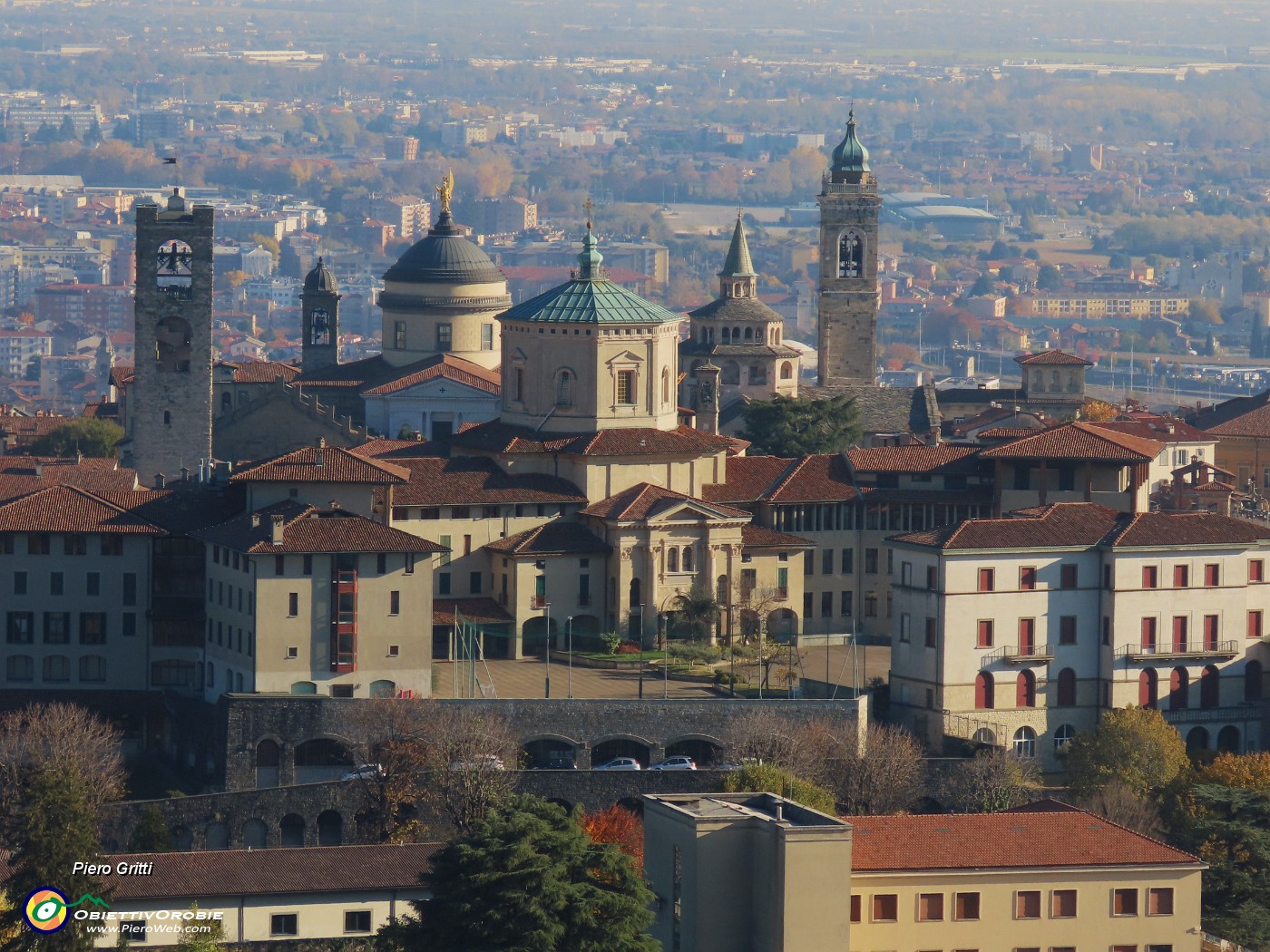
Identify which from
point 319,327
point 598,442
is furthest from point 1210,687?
point 319,327

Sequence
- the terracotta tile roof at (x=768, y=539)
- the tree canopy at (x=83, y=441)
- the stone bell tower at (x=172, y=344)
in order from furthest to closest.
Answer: the tree canopy at (x=83, y=441) < the stone bell tower at (x=172, y=344) < the terracotta tile roof at (x=768, y=539)

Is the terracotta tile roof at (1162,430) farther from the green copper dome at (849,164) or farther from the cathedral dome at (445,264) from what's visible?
the green copper dome at (849,164)

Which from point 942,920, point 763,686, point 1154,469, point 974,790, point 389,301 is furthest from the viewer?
point 389,301

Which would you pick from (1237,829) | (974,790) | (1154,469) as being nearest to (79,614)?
(974,790)

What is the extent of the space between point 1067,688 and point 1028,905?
1668 centimetres

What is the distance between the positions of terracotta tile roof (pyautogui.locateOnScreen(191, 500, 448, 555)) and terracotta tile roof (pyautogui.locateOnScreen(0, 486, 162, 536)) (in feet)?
5.32

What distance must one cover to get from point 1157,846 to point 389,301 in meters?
51.7

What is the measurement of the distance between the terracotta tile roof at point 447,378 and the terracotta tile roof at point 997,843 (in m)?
40.0

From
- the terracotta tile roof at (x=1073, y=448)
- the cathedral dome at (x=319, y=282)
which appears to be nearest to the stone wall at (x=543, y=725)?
A: the terracotta tile roof at (x=1073, y=448)

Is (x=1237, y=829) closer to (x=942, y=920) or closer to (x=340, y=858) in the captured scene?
(x=942, y=920)

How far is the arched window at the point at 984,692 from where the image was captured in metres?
75.6

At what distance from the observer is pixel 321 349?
382 ft

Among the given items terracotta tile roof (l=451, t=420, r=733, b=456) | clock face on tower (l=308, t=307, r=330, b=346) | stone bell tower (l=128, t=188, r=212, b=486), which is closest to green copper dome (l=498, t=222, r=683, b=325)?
terracotta tile roof (l=451, t=420, r=733, b=456)

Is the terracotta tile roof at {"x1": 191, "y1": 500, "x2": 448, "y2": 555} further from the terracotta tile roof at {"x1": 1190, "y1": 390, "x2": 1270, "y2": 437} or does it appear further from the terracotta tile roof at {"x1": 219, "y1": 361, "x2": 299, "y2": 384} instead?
the terracotta tile roof at {"x1": 1190, "y1": 390, "x2": 1270, "y2": 437}
